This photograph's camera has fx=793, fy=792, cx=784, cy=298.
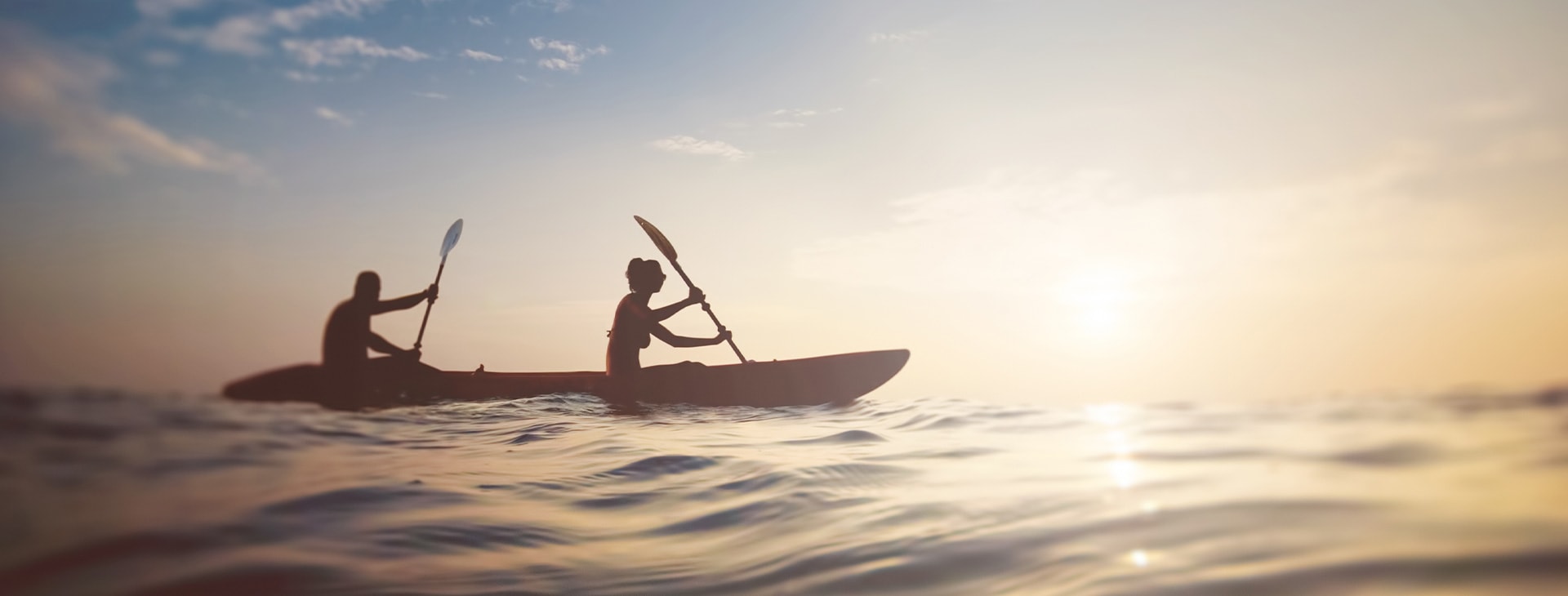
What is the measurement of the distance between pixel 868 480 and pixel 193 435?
350cm

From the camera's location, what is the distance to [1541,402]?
12.1 ft

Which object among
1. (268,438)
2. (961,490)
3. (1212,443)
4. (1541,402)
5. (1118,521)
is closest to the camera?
(1118,521)

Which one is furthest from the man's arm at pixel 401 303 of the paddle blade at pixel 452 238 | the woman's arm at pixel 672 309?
the woman's arm at pixel 672 309

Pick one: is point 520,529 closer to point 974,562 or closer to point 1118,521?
point 974,562

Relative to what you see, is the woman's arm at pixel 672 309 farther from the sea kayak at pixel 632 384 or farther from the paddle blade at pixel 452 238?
the paddle blade at pixel 452 238

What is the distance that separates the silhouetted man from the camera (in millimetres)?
8031

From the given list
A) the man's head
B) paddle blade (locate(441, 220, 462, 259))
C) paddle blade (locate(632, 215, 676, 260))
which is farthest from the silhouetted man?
paddle blade (locate(632, 215, 676, 260))

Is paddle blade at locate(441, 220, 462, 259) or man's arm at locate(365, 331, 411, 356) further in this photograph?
paddle blade at locate(441, 220, 462, 259)

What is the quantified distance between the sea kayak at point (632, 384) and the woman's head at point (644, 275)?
118cm

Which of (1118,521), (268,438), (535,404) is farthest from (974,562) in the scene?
(535,404)

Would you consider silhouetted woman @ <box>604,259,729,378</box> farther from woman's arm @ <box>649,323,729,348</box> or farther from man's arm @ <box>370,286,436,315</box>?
man's arm @ <box>370,286,436,315</box>

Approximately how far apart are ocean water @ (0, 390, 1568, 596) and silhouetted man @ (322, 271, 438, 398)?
310cm

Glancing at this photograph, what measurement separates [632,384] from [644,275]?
4.86 ft

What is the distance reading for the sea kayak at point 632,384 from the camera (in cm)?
807
